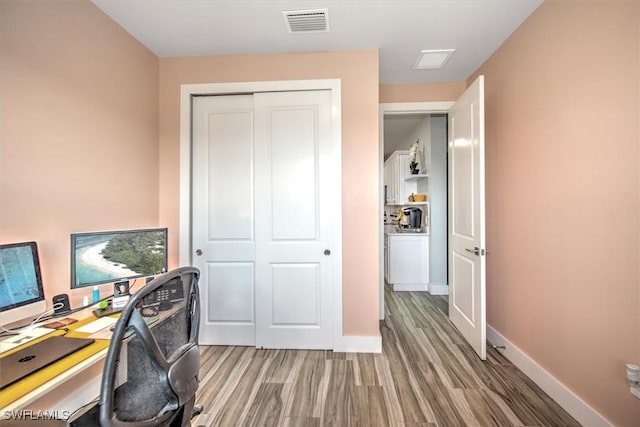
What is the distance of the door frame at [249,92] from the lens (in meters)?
2.33

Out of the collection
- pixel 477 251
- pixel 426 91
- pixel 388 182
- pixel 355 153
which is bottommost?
pixel 477 251

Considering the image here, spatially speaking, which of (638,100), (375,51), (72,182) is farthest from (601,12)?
(72,182)

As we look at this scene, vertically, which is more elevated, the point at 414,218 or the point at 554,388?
the point at 414,218

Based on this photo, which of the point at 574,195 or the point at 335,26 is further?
the point at 335,26

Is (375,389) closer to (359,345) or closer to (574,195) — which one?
(359,345)

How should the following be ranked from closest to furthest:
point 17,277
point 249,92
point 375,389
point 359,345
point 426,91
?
point 17,277
point 375,389
point 359,345
point 249,92
point 426,91

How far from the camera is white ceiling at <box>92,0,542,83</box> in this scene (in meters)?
1.83

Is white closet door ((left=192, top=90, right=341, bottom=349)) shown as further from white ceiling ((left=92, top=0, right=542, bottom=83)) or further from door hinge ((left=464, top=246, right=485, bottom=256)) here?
door hinge ((left=464, top=246, right=485, bottom=256))

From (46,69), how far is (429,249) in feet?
14.4

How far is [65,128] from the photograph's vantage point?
1.60 m

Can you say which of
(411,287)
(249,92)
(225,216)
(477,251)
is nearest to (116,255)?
(225,216)

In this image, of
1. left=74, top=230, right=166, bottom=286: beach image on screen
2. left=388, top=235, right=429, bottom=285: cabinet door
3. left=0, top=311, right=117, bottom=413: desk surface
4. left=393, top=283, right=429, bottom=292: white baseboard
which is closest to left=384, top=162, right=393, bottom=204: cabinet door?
left=388, top=235, right=429, bottom=285: cabinet door

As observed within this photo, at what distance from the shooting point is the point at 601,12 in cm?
142

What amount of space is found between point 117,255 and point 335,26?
222 centimetres
